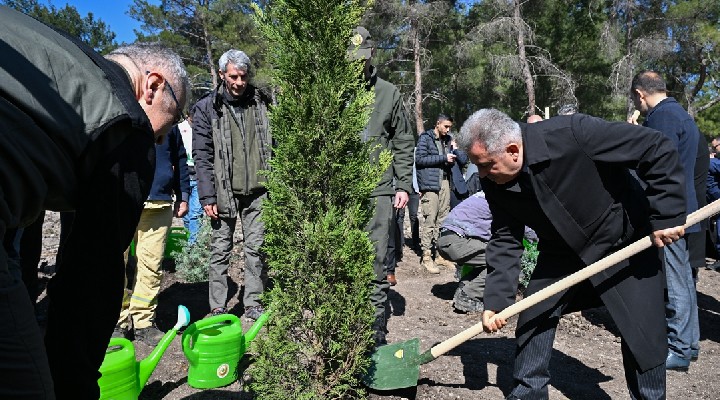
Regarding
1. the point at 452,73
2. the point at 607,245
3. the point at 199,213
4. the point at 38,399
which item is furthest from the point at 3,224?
the point at 452,73

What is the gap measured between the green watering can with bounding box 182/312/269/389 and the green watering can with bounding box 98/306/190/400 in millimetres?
180

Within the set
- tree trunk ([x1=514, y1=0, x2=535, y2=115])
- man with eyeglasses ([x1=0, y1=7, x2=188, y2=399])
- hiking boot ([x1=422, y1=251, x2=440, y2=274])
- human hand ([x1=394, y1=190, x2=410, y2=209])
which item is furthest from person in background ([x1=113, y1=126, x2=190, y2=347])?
tree trunk ([x1=514, y1=0, x2=535, y2=115])

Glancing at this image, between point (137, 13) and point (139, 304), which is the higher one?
point (137, 13)

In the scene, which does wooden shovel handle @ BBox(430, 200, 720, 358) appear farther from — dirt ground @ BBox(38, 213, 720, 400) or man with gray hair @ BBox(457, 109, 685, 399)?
dirt ground @ BBox(38, 213, 720, 400)

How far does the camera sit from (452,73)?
910 inches

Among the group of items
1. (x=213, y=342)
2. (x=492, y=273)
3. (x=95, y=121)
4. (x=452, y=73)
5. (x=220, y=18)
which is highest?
(x=220, y=18)

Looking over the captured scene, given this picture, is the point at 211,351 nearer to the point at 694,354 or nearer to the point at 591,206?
the point at 591,206

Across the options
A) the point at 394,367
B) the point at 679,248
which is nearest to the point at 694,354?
the point at 679,248

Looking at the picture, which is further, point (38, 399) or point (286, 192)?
point (286, 192)

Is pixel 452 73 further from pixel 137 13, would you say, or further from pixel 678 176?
pixel 678 176

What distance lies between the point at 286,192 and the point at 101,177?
4.81 feet

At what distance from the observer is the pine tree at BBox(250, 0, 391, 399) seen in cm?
289

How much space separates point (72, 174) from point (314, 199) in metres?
1.58

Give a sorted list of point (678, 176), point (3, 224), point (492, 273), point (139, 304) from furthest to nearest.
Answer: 1. point (139, 304)
2. point (492, 273)
3. point (678, 176)
4. point (3, 224)
